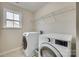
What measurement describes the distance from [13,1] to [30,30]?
48cm

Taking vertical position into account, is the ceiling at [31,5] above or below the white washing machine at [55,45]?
above

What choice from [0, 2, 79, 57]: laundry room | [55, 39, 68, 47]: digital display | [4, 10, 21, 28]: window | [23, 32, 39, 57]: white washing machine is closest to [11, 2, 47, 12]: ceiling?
[0, 2, 79, 57]: laundry room

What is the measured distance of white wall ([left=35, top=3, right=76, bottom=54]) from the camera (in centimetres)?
117

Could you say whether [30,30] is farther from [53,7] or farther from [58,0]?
[58,0]

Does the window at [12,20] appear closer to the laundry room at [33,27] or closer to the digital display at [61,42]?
the laundry room at [33,27]

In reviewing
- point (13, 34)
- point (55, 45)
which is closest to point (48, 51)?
point (55, 45)

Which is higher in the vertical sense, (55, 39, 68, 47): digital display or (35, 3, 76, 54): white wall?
(35, 3, 76, 54): white wall

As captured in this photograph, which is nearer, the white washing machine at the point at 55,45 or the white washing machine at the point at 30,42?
the white washing machine at the point at 55,45

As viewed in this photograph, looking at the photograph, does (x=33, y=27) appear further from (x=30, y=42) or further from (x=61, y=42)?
(x=61, y=42)

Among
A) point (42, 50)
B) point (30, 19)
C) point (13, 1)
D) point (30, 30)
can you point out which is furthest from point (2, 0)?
point (42, 50)

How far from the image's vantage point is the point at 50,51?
128cm

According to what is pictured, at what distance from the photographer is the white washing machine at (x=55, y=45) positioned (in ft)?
3.77

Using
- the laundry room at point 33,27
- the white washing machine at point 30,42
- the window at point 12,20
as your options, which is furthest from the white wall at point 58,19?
the window at point 12,20

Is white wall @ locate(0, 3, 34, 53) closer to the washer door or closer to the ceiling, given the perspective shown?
the ceiling
